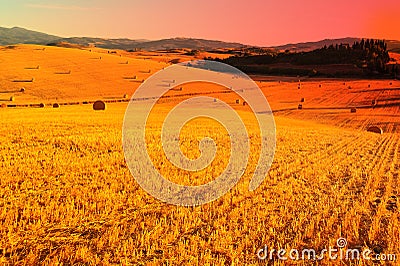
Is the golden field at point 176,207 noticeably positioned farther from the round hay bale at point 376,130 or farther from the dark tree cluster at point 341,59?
the dark tree cluster at point 341,59

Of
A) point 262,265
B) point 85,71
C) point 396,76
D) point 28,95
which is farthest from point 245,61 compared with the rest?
point 262,265

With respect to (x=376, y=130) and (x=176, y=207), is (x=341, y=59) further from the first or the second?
(x=176, y=207)

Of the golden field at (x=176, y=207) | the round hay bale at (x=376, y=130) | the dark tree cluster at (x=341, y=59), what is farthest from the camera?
the dark tree cluster at (x=341, y=59)

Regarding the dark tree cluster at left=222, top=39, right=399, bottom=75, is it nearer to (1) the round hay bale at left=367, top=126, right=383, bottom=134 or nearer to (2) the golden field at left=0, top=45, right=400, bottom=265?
(1) the round hay bale at left=367, top=126, right=383, bottom=134

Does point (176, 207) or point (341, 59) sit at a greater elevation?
point (341, 59)

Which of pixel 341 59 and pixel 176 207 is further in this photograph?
pixel 341 59

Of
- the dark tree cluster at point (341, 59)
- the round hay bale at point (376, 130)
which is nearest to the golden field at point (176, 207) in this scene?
the round hay bale at point (376, 130)

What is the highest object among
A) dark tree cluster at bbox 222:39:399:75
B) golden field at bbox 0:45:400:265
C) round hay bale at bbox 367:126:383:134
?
dark tree cluster at bbox 222:39:399:75

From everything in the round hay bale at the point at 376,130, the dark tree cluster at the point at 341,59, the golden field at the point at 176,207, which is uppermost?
the dark tree cluster at the point at 341,59

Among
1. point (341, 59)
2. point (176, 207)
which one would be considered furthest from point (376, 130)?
point (341, 59)

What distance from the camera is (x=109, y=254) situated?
211 inches

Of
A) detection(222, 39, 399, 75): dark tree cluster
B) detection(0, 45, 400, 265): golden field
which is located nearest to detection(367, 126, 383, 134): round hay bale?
detection(0, 45, 400, 265): golden field

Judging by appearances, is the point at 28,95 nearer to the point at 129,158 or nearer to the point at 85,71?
the point at 85,71

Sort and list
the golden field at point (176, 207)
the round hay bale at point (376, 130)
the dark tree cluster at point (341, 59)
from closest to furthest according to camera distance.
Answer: the golden field at point (176, 207) < the round hay bale at point (376, 130) < the dark tree cluster at point (341, 59)
